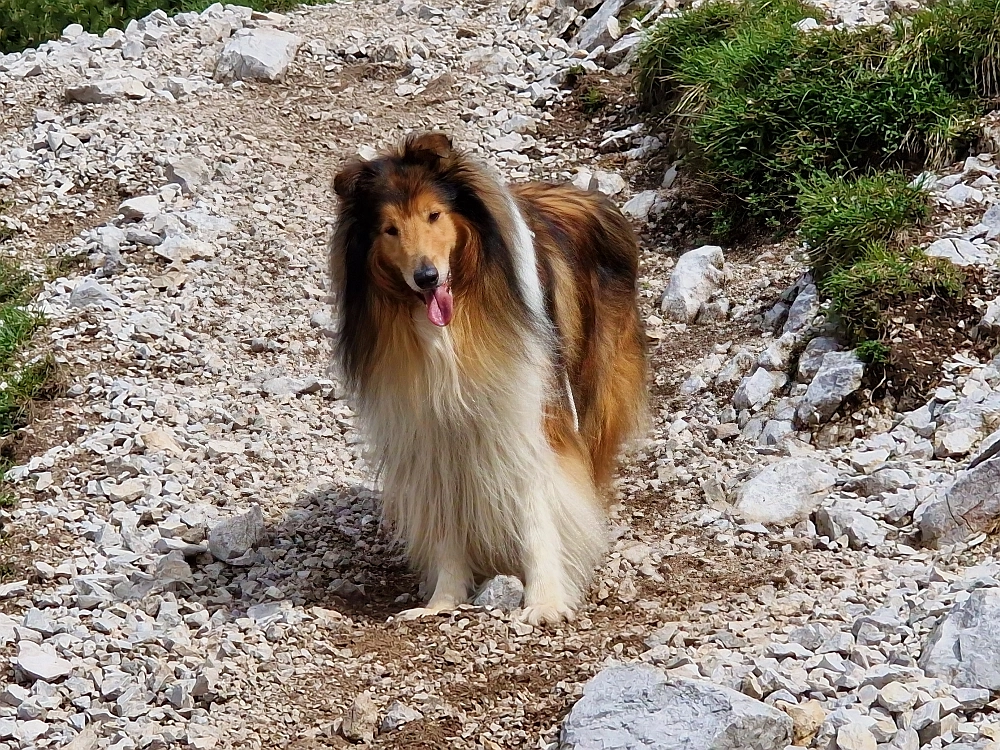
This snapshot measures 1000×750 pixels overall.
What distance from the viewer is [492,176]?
182 inches

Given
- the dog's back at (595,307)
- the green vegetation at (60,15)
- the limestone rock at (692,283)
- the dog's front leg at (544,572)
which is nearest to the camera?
the dog's front leg at (544,572)

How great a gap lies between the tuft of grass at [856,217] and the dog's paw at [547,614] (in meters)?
2.22

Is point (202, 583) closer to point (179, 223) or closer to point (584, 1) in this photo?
point (179, 223)

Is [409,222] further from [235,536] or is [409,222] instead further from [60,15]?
[60,15]

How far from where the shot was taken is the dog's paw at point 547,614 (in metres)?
4.49

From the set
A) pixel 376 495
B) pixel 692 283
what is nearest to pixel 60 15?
pixel 692 283

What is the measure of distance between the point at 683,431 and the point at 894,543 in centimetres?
144

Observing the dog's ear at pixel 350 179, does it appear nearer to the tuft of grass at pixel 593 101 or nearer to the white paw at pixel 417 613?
the white paw at pixel 417 613

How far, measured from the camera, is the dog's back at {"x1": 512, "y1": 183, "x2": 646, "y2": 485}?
502 cm

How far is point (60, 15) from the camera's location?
37.3ft

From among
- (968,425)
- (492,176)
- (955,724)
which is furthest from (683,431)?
(955,724)

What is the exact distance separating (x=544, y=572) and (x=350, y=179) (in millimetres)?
1527

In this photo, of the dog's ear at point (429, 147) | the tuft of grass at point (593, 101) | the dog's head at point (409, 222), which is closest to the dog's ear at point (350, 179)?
the dog's head at point (409, 222)

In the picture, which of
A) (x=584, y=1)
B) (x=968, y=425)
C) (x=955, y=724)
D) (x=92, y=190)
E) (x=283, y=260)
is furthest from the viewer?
(x=584, y=1)
